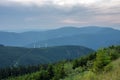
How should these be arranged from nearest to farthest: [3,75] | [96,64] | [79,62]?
[96,64] < [79,62] < [3,75]

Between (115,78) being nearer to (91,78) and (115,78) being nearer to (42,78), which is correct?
(91,78)

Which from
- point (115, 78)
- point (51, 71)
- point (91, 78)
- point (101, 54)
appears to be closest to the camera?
point (115, 78)

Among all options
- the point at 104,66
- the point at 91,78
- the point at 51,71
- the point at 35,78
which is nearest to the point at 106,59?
the point at 104,66

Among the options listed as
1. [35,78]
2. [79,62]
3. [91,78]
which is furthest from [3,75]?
[91,78]

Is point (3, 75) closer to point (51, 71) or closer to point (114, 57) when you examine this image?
point (51, 71)

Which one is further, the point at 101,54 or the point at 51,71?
the point at 51,71

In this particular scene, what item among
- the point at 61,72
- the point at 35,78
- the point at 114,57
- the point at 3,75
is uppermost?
the point at 114,57

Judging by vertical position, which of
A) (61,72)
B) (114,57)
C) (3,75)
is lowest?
(3,75)

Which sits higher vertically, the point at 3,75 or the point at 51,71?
the point at 51,71

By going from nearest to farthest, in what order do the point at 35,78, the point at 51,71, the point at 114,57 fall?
the point at 114,57 < the point at 51,71 < the point at 35,78
